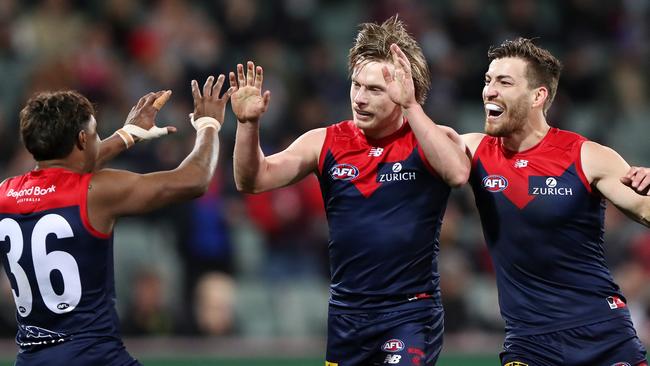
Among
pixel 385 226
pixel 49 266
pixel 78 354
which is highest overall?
pixel 385 226

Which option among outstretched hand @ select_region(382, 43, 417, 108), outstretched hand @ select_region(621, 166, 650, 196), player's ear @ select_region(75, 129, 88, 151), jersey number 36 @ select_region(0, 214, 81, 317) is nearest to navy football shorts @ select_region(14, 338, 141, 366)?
jersey number 36 @ select_region(0, 214, 81, 317)

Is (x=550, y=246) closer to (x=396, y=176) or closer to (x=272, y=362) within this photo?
(x=396, y=176)

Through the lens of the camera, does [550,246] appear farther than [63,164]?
Yes

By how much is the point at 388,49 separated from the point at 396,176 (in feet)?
2.41

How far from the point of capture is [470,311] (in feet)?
38.3

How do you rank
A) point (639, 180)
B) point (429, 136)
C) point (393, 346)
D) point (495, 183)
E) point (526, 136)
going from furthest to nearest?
point (526, 136)
point (495, 183)
point (393, 346)
point (429, 136)
point (639, 180)

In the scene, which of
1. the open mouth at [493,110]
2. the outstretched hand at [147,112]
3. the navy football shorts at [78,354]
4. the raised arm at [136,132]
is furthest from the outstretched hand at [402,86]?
the navy football shorts at [78,354]

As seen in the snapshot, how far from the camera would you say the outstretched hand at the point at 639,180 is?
19.6 ft

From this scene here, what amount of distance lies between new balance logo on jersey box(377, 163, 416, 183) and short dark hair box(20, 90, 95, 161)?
1675mm

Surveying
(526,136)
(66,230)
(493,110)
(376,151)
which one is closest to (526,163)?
(526,136)

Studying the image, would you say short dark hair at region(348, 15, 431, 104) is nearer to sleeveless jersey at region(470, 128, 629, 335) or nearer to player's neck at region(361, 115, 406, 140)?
player's neck at region(361, 115, 406, 140)

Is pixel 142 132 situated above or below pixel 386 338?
above

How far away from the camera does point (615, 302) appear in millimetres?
6418

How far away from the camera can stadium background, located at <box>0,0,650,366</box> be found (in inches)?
438
